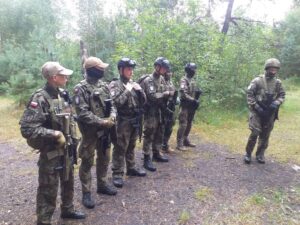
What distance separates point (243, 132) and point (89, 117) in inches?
264

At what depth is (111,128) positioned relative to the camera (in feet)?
16.1

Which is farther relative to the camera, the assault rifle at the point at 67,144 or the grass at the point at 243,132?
the grass at the point at 243,132

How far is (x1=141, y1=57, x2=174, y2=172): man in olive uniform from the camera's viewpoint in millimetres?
6066

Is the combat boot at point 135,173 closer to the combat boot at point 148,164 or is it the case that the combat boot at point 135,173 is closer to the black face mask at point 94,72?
the combat boot at point 148,164

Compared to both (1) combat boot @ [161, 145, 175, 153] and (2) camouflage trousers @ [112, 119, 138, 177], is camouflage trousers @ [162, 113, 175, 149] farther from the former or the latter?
(2) camouflage trousers @ [112, 119, 138, 177]

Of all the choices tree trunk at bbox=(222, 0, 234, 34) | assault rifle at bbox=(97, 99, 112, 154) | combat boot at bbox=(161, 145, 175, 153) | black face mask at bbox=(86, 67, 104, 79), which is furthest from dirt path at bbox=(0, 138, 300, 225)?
tree trunk at bbox=(222, 0, 234, 34)

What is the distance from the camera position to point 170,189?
5.51 meters

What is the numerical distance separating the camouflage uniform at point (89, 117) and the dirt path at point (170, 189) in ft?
2.30

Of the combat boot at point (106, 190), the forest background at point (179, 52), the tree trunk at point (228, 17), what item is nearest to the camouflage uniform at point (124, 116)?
the combat boot at point (106, 190)

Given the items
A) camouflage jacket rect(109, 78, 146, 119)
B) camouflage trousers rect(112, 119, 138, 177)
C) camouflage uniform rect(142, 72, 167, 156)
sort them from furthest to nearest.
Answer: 1. camouflage uniform rect(142, 72, 167, 156)
2. camouflage trousers rect(112, 119, 138, 177)
3. camouflage jacket rect(109, 78, 146, 119)

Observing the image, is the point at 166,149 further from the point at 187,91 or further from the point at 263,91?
the point at 263,91

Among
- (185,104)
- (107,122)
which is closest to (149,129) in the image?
(185,104)

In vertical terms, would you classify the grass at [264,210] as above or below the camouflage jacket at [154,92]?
below

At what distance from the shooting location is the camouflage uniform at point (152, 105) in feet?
19.9
